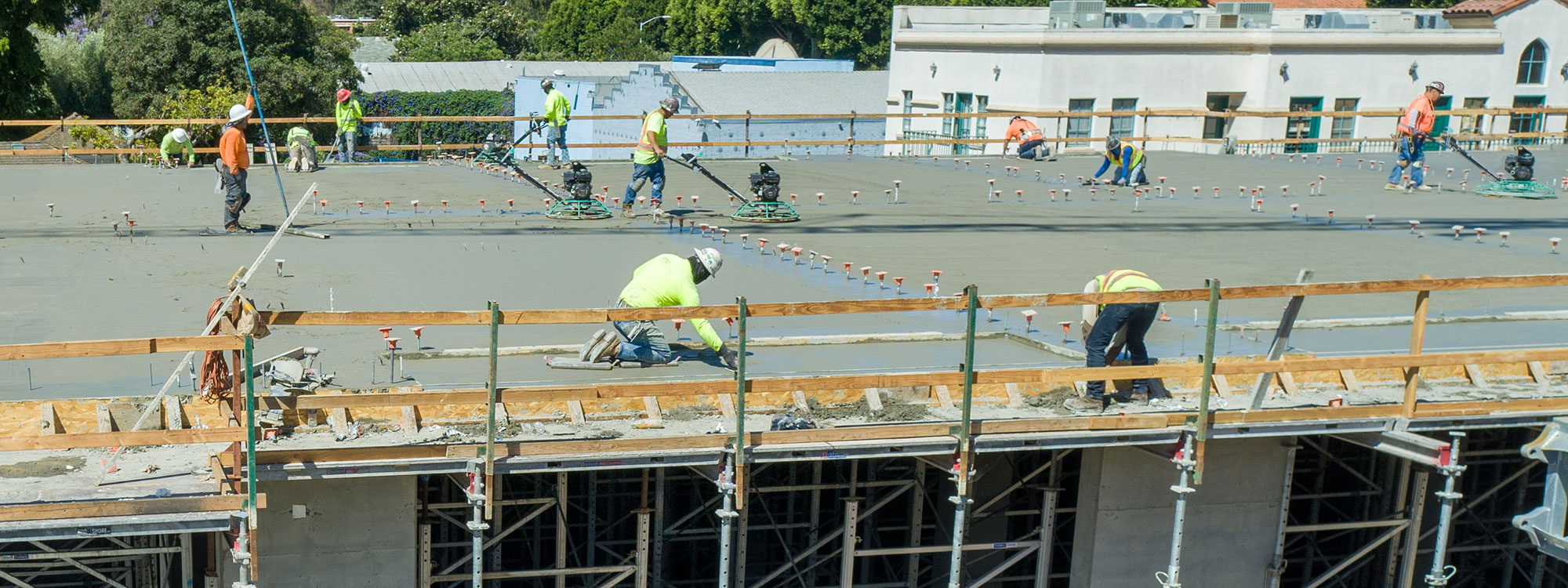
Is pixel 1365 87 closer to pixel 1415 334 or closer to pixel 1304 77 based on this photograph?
pixel 1304 77

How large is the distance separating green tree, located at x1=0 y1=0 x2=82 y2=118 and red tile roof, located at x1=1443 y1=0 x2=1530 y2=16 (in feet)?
115

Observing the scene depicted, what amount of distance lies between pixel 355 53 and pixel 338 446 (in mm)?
70511

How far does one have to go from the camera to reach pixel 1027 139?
27.8 metres

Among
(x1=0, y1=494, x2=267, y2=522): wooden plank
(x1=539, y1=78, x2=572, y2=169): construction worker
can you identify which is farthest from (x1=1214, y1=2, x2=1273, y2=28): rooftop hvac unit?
(x1=0, y1=494, x2=267, y2=522): wooden plank

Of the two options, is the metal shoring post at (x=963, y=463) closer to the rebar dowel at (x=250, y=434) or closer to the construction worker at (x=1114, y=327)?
the construction worker at (x=1114, y=327)

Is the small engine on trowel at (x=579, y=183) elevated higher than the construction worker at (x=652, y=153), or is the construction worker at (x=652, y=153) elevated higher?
the construction worker at (x=652, y=153)

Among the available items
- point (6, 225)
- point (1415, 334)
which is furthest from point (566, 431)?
point (6, 225)

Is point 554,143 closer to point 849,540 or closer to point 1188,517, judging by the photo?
point 849,540

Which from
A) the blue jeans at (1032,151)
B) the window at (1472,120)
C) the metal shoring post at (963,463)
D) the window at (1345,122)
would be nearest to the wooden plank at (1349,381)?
the metal shoring post at (963,463)

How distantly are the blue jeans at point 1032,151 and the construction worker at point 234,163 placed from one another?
14947 millimetres

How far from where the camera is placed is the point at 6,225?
1758 cm

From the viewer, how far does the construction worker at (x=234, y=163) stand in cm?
1650

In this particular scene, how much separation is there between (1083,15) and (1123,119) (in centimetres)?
395

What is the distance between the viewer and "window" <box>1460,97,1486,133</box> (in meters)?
37.7
